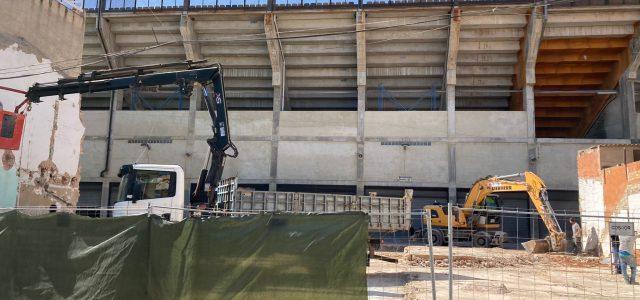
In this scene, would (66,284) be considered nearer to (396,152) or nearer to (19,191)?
(19,191)

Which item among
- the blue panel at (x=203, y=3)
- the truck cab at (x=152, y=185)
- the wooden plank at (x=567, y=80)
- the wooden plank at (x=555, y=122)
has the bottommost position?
the truck cab at (x=152, y=185)

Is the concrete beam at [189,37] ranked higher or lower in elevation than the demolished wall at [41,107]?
higher

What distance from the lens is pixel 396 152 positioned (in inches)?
1050

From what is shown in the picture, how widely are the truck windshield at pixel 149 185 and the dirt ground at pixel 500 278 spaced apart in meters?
5.52

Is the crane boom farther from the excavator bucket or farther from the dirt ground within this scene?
the excavator bucket

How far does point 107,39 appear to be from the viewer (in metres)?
26.8

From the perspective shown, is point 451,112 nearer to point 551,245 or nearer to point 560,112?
point 560,112

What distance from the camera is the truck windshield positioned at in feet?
43.2

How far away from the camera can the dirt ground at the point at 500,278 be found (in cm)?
1039

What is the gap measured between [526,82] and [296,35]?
11608 millimetres

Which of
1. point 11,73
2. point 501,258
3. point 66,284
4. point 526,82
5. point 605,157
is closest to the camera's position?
point 66,284

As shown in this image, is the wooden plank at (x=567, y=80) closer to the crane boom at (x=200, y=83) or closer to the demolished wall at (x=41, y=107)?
the crane boom at (x=200, y=83)

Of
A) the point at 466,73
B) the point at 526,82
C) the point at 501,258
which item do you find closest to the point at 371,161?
the point at 466,73

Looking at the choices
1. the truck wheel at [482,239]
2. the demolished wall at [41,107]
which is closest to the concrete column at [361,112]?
the truck wheel at [482,239]
